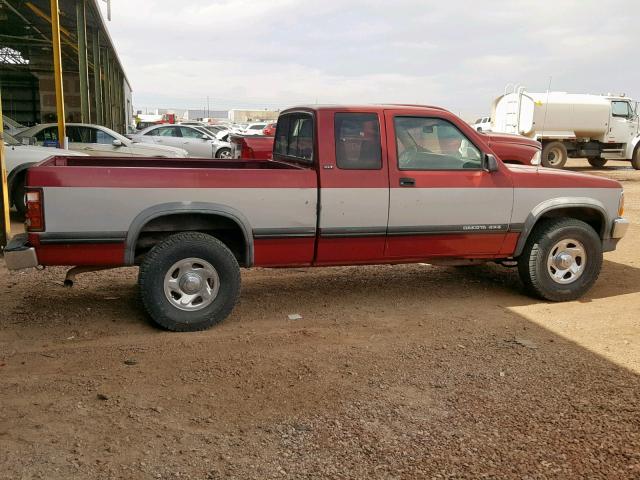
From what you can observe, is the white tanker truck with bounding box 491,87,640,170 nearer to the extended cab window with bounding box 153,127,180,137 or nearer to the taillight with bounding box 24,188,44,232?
the extended cab window with bounding box 153,127,180,137

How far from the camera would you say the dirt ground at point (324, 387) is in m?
3.02

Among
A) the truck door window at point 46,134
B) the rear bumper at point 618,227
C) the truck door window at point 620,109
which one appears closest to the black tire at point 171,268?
the rear bumper at point 618,227

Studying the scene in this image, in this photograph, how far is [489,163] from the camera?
5.51 metres

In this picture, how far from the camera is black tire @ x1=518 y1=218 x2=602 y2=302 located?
5781 mm

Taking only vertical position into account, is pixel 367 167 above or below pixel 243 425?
above

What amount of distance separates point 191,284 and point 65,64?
3221cm

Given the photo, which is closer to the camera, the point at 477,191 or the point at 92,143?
the point at 477,191

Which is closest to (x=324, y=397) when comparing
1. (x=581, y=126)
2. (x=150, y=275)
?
Answer: (x=150, y=275)

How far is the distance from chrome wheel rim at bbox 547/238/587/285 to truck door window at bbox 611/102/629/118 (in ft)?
63.0

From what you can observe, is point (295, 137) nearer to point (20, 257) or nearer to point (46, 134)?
point (20, 257)

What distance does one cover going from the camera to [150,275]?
4660 millimetres

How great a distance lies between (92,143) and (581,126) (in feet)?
57.2

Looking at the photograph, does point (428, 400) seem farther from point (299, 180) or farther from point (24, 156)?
point (24, 156)

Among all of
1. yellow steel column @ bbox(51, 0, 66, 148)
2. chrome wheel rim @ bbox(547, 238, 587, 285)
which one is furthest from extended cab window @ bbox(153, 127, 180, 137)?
chrome wheel rim @ bbox(547, 238, 587, 285)
